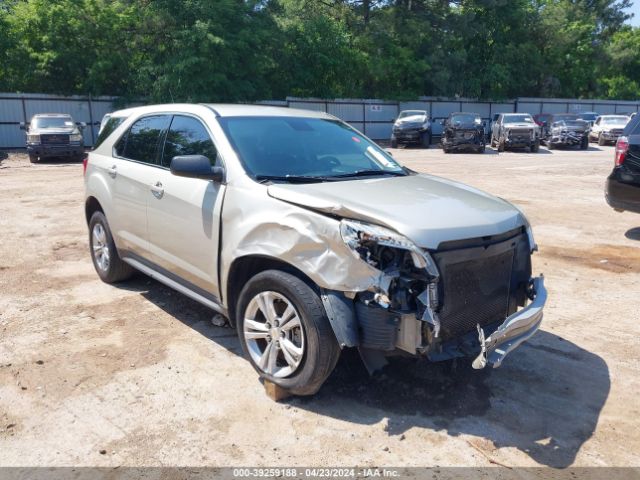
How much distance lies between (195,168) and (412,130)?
2548 centimetres

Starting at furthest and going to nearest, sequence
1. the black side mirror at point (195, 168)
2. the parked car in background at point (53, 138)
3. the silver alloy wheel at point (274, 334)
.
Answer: the parked car in background at point (53, 138), the black side mirror at point (195, 168), the silver alloy wheel at point (274, 334)

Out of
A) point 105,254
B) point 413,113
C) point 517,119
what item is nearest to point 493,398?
point 105,254

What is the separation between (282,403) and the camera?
3.67 m

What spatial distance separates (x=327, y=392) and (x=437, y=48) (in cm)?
3699

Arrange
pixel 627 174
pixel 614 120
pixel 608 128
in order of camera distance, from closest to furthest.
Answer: pixel 627 174 → pixel 608 128 → pixel 614 120

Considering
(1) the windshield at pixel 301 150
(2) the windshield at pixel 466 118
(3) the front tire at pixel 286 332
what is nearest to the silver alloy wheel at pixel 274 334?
(3) the front tire at pixel 286 332

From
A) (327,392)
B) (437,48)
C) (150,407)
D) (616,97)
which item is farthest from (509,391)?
(616,97)

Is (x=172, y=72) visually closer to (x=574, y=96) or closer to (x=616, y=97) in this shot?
(x=574, y=96)

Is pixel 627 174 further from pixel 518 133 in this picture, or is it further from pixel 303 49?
pixel 303 49

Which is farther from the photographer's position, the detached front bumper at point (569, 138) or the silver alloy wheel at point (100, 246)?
the detached front bumper at point (569, 138)

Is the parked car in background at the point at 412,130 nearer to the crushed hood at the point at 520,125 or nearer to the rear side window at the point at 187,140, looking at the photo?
the crushed hood at the point at 520,125

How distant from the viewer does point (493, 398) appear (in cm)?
374

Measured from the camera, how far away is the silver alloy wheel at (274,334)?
3529 millimetres

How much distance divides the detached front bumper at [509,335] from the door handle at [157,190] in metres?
2.69
